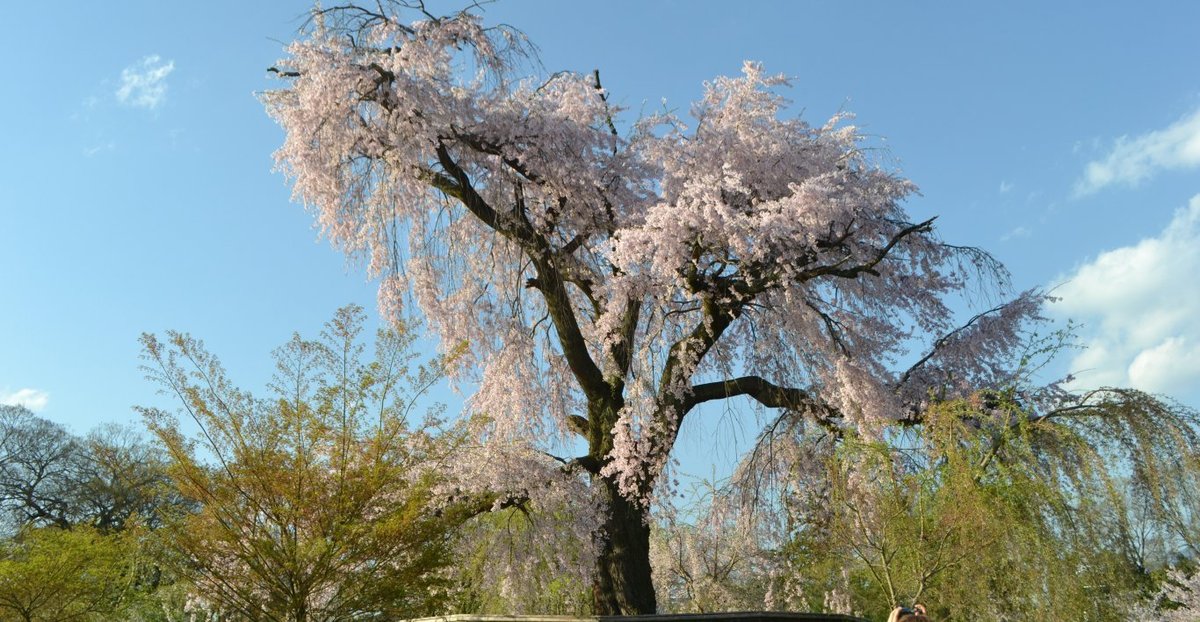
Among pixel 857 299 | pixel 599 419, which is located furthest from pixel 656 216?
pixel 857 299

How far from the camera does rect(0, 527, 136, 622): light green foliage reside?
1291cm

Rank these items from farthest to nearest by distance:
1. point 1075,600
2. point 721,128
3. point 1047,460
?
point 721,128 < point 1047,460 < point 1075,600

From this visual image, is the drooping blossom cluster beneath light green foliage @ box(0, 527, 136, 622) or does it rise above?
above

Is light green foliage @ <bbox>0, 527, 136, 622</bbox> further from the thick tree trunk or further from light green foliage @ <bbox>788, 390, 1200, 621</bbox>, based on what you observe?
light green foliage @ <bbox>788, 390, 1200, 621</bbox>

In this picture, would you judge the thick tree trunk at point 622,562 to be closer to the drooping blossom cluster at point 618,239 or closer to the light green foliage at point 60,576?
the drooping blossom cluster at point 618,239

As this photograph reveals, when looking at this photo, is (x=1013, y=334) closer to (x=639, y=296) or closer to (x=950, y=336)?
(x=950, y=336)

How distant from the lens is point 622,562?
12617mm

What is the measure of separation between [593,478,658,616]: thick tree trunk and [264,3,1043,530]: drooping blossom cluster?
331mm

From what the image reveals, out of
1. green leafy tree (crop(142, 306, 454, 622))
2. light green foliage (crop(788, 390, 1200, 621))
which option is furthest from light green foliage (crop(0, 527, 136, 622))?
light green foliage (crop(788, 390, 1200, 621))

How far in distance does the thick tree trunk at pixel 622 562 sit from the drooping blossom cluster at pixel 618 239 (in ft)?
1.09

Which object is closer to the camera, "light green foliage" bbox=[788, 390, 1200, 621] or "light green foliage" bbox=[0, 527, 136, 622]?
"light green foliage" bbox=[788, 390, 1200, 621]

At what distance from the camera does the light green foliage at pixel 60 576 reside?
12906mm

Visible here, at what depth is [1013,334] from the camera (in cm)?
1476

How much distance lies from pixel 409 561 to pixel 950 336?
930 centimetres
